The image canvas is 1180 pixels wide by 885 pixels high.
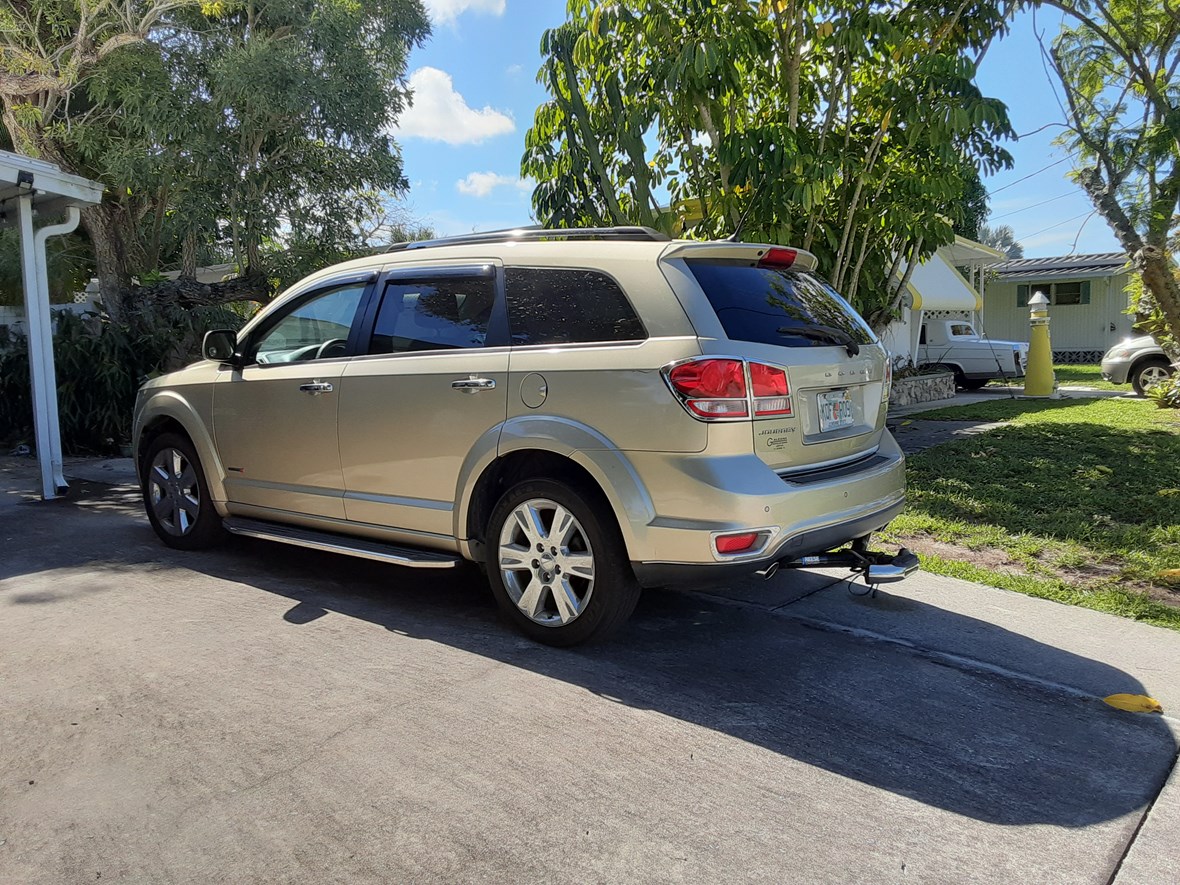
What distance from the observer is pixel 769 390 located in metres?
3.68

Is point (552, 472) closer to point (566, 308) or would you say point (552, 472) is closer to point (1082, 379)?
point (566, 308)

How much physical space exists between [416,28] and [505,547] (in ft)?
39.0

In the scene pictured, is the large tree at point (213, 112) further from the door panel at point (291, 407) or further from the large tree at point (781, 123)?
the door panel at point (291, 407)

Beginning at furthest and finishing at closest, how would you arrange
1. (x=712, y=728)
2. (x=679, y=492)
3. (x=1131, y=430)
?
(x=1131, y=430)
(x=679, y=492)
(x=712, y=728)

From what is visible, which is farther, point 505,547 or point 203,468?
point 203,468

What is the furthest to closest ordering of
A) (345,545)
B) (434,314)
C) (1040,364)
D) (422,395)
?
(1040,364) < (345,545) < (434,314) < (422,395)

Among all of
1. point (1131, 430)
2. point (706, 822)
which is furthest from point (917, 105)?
point (706, 822)

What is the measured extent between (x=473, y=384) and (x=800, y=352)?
5.01ft

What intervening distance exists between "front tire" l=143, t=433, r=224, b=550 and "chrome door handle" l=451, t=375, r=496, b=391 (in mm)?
2345

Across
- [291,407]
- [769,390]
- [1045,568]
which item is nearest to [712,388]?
[769,390]

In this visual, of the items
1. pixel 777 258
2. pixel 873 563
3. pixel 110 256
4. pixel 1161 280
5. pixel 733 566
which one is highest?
pixel 110 256

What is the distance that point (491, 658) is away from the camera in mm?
4016

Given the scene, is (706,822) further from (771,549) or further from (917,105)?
(917,105)

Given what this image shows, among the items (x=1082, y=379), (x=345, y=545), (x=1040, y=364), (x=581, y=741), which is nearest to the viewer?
(x=581, y=741)
